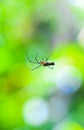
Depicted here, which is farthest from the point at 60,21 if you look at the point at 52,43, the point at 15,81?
the point at 15,81

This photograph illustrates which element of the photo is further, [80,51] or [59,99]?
[59,99]

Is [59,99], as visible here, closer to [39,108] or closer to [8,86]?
[39,108]

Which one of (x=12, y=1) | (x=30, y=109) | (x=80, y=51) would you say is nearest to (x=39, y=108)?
(x=30, y=109)

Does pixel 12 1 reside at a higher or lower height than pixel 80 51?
higher

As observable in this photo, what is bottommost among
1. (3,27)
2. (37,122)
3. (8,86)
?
(37,122)

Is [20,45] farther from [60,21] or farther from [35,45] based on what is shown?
[60,21]

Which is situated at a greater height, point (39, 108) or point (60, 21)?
point (60, 21)

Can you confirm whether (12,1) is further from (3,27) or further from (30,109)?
(30,109)

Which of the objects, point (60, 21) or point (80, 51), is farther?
point (60, 21)
